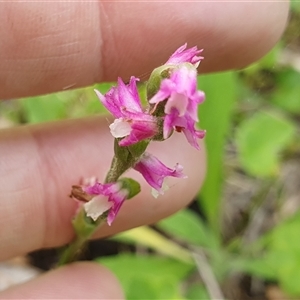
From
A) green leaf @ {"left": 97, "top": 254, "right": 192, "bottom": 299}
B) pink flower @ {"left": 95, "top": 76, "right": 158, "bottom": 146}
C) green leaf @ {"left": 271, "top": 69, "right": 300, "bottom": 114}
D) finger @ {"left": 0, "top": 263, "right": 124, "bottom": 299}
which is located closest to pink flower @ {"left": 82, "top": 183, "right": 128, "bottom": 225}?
pink flower @ {"left": 95, "top": 76, "right": 158, "bottom": 146}

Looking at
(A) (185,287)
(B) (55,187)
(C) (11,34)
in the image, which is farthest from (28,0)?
(A) (185,287)

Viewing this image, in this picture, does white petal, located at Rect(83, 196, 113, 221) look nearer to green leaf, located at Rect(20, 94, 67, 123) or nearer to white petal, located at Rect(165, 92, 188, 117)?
white petal, located at Rect(165, 92, 188, 117)

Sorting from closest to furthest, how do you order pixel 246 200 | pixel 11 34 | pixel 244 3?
pixel 11 34 < pixel 244 3 < pixel 246 200

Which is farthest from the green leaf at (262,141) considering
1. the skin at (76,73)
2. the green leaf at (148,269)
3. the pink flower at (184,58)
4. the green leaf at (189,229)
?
the pink flower at (184,58)

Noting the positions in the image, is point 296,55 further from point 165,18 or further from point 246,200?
point 165,18

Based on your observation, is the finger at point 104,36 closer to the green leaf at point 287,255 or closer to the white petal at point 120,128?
the white petal at point 120,128

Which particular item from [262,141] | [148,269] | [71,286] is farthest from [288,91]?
[71,286]
